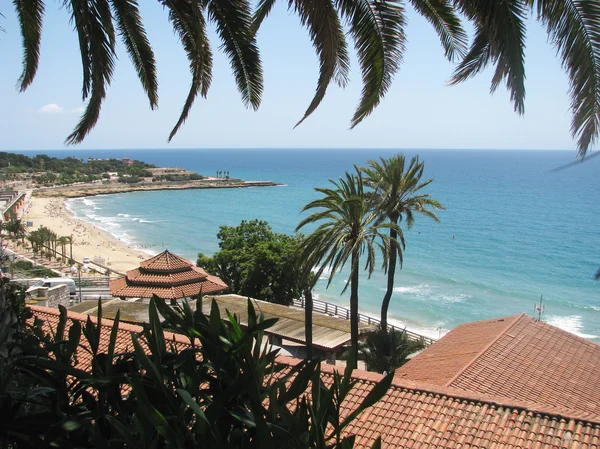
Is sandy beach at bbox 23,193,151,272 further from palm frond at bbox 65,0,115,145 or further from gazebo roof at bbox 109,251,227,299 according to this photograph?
palm frond at bbox 65,0,115,145

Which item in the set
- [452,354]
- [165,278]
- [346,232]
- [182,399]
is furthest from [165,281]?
[182,399]

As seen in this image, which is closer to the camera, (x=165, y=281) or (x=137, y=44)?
(x=137, y=44)

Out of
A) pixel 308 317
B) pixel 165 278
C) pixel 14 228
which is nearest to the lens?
pixel 308 317

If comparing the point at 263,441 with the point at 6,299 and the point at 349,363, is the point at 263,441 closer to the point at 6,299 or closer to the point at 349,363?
the point at 349,363

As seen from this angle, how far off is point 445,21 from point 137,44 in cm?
398

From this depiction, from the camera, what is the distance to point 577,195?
114375 mm

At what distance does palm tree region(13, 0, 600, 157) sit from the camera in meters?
4.15

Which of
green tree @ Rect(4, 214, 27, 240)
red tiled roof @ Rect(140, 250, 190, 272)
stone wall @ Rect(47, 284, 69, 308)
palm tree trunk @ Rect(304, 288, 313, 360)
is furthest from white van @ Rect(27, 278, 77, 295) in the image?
palm tree trunk @ Rect(304, 288, 313, 360)

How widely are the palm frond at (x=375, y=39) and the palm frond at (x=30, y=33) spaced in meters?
4.21

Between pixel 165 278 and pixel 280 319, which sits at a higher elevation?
pixel 165 278

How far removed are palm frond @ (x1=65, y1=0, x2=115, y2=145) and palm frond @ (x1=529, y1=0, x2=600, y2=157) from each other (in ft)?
14.7

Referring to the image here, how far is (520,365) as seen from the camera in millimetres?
12609

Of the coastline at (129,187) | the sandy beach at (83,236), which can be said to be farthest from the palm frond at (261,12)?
the coastline at (129,187)

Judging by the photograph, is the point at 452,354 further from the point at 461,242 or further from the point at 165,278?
the point at 461,242
